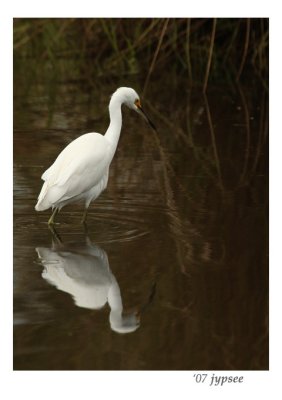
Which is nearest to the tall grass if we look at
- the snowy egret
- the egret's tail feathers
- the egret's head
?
the egret's head

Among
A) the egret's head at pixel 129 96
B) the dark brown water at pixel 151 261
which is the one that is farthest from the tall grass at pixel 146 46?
the egret's head at pixel 129 96

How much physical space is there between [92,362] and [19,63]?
13285 mm

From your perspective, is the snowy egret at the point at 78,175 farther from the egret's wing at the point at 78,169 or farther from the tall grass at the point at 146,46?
the tall grass at the point at 146,46

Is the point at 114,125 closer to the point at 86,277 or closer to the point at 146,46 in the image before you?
the point at 86,277

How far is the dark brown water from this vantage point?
439 centimetres

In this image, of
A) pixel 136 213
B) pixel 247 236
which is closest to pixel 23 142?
pixel 136 213

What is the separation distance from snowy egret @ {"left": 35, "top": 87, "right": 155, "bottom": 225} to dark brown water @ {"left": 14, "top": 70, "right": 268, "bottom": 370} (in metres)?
0.21

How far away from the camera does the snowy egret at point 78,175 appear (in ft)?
21.4

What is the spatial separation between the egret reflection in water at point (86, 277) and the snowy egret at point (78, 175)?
0.33m

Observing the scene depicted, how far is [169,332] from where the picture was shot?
180 inches

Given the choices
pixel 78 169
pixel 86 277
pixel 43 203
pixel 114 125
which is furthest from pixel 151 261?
pixel 114 125

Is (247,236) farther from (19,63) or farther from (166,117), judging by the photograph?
(19,63)

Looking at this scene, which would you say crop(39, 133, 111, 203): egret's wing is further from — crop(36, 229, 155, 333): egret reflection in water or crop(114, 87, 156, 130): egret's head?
crop(114, 87, 156, 130): egret's head

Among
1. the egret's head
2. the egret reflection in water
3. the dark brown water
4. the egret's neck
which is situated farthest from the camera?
the egret's head
